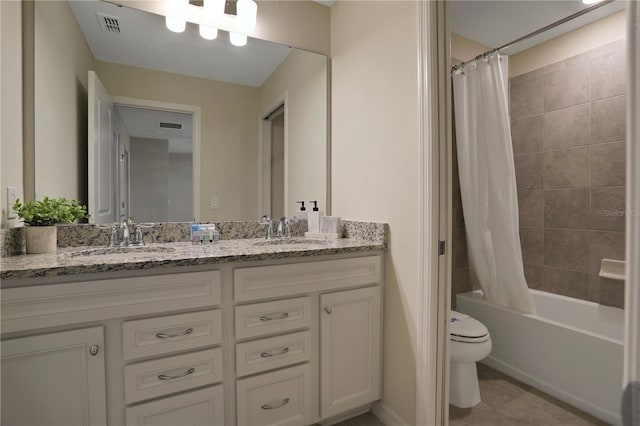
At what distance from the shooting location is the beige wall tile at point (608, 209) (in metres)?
2.10

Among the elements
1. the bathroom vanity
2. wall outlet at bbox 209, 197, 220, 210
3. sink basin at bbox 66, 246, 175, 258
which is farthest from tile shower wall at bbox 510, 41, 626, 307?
sink basin at bbox 66, 246, 175, 258

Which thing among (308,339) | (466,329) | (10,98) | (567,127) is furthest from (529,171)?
(10,98)

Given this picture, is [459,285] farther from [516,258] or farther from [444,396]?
[444,396]

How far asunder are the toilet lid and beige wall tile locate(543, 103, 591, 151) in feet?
4.97

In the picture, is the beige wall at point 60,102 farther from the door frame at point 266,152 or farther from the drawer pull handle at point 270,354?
the drawer pull handle at point 270,354

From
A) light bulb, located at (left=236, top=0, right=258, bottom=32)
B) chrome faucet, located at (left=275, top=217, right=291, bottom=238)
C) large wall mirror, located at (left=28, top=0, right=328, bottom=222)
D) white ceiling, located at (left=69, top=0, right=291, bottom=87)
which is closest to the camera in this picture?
large wall mirror, located at (left=28, top=0, right=328, bottom=222)

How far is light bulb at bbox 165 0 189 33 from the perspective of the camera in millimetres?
1719

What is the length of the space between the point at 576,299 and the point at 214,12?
3018mm

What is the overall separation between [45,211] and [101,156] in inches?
16.2

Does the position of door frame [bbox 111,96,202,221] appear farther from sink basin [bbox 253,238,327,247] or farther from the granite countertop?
sink basin [bbox 253,238,327,247]

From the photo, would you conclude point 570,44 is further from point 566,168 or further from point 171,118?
point 171,118

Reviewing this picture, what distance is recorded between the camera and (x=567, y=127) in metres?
2.35

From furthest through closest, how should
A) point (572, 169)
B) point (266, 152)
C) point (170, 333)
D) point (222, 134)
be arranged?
point (572, 169)
point (266, 152)
point (222, 134)
point (170, 333)

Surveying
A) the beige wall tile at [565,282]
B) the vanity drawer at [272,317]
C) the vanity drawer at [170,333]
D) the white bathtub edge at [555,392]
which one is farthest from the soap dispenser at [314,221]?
the beige wall tile at [565,282]
